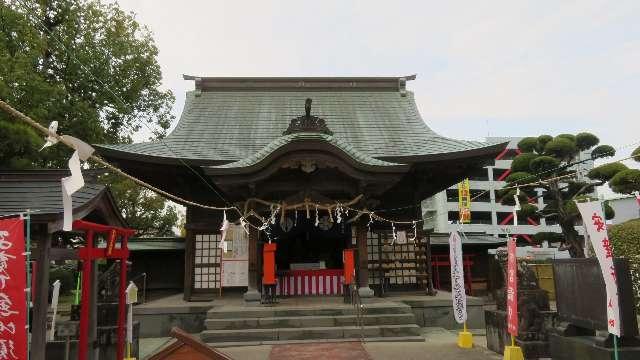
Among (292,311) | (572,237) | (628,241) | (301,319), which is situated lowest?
(301,319)

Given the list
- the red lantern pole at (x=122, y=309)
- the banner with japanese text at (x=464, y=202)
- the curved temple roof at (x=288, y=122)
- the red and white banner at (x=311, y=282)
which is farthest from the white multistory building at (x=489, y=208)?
the red lantern pole at (x=122, y=309)

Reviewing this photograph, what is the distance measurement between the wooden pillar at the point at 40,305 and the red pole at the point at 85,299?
1.85ft

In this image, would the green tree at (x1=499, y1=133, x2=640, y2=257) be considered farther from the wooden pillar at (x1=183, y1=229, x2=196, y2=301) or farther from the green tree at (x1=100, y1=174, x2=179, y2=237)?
the green tree at (x1=100, y1=174, x2=179, y2=237)

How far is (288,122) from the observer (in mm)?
16578

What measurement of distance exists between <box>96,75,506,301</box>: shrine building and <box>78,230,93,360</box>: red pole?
4.18 meters

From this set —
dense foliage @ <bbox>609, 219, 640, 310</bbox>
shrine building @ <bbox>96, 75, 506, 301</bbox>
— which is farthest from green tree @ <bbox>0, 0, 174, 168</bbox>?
dense foliage @ <bbox>609, 219, 640, 310</bbox>

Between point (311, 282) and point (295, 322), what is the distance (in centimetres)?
290

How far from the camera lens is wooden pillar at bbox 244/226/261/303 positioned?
37.2 ft

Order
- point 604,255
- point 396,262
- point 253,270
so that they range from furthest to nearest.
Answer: point 396,262 < point 253,270 < point 604,255

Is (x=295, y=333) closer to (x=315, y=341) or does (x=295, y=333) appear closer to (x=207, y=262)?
(x=315, y=341)

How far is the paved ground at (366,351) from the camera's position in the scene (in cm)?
812

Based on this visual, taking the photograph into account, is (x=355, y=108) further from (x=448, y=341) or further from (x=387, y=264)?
(x=448, y=341)

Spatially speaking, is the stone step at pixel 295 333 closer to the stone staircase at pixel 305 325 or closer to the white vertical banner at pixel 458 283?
the stone staircase at pixel 305 325

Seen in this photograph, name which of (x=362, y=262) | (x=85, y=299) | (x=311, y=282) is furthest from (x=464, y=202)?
(x=85, y=299)
